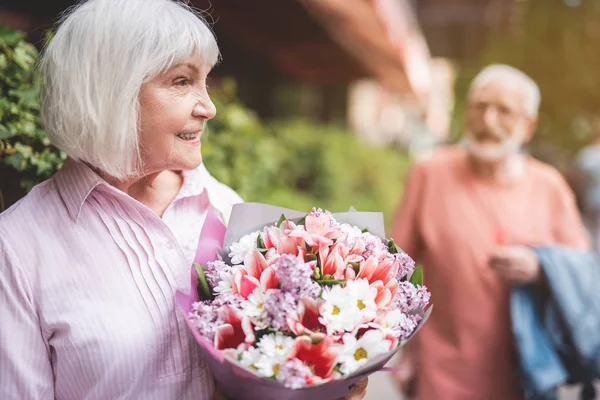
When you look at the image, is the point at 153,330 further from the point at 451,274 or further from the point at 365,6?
the point at 365,6

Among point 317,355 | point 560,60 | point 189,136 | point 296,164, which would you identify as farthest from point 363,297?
point 560,60

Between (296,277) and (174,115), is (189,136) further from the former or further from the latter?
(296,277)

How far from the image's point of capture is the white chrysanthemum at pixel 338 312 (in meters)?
1.28

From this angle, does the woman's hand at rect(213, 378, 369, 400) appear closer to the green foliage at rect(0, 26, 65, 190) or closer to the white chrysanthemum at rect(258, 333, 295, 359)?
the white chrysanthemum at rect(258, 333, 295, 359)

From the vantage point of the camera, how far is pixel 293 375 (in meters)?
1.20

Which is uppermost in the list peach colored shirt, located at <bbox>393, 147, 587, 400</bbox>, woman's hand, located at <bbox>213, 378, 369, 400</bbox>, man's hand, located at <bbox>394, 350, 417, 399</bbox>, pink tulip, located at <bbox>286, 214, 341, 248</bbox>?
pink tulip, located at <bbox>286, 214, 341, 248</bbox>

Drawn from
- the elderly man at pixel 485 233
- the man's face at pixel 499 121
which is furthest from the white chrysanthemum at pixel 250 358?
the man's face at pixel 499 121

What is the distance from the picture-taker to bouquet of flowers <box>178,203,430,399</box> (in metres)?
1.26

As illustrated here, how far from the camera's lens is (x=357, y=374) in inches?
49.9

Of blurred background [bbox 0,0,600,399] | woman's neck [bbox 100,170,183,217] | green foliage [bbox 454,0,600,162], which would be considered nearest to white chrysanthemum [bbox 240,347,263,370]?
woman's neck [bbox 100,170,183,217]

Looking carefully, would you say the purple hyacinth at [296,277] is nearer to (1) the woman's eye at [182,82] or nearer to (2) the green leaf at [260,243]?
(2) the green leaf at [260,243]

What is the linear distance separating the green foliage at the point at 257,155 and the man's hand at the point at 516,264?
143 centimetres

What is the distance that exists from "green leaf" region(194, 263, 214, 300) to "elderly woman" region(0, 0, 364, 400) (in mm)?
84

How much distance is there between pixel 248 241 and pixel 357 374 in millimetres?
444
